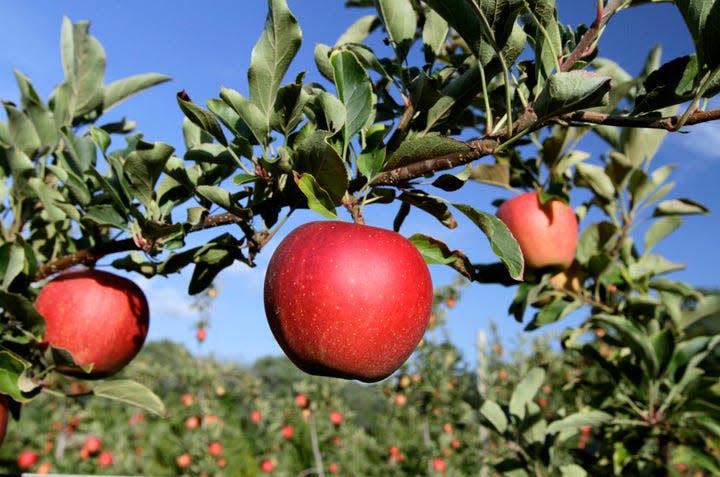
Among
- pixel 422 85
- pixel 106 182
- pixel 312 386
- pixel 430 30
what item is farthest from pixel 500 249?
pixel 312 386

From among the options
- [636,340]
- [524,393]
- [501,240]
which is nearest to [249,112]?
[501,240]

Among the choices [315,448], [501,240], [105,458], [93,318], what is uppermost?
[501,240]

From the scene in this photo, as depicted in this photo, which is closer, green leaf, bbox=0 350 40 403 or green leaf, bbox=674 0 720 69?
green leaf, bbox=674 0 720 69

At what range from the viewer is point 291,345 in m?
0.76

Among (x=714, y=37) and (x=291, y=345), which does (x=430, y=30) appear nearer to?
(x=714, y=37)

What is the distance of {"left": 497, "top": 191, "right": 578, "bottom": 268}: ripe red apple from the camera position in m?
1.40

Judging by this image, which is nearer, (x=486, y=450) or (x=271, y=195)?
(x=271, y=195)

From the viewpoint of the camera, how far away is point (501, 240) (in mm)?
711

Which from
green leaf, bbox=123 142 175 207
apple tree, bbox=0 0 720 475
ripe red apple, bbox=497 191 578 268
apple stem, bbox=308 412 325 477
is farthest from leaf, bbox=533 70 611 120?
apple stem, bbox=308 412 325 477

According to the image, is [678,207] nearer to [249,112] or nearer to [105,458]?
[249,112]

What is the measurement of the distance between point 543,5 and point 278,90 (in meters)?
0.35

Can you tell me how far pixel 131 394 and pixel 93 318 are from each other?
162 millimetres

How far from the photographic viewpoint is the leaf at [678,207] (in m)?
1.61

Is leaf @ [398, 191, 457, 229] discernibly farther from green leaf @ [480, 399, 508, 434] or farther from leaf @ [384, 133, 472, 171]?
green leaf @ [480, 399, 508, 434]
